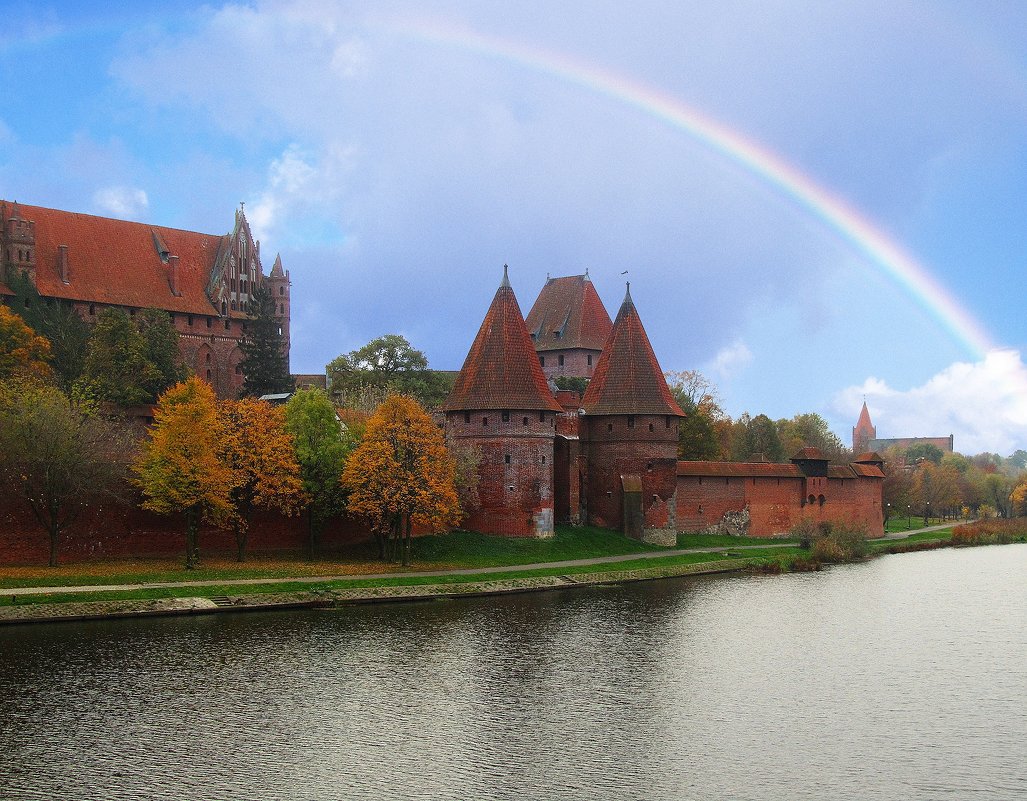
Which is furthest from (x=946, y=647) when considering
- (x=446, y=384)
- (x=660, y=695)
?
(x=446, y=384)

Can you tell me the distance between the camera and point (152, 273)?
75875mm

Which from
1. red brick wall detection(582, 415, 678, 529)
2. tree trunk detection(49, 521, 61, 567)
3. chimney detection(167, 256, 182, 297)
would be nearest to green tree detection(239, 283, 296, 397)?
chimney detection(167, 256, 182, 297)

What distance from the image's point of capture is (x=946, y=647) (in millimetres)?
27969

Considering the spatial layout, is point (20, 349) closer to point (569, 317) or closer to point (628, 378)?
point (628, 378)

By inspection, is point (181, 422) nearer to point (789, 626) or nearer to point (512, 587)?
point (512, 587)

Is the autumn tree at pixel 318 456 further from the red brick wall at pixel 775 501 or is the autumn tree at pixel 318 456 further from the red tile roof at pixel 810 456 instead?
the red tile roof at pixel 810 456

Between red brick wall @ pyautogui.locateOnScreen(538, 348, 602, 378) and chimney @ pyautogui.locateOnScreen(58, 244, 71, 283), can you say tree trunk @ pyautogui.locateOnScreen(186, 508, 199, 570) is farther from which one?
chimney @ pyautogui.locateOnScreen(58, 244, 71, 283)

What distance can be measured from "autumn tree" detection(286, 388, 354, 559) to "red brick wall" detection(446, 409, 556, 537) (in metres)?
5.77

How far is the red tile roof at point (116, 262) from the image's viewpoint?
70562mm

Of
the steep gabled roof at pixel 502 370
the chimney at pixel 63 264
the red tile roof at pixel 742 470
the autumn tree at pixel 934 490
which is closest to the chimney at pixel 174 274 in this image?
the chimney at pixel 63 264

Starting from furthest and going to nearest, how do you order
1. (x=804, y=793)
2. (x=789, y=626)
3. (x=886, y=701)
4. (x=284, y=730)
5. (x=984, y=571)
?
(x=984, y=571) < (x=789, y=626) < (x=886, y=701) < (x=284, y=730) < (x=804, y=793)

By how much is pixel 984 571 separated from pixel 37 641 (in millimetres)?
39245

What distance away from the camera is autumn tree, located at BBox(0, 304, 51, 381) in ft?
163

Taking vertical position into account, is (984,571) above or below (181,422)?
below
